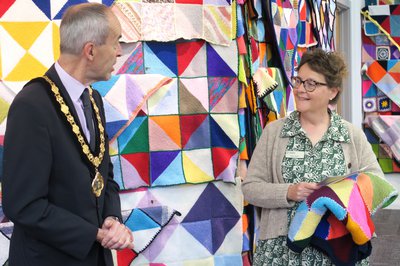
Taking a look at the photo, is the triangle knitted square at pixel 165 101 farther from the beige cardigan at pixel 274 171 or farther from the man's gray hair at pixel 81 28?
the man's gray hair at pixel 81 28

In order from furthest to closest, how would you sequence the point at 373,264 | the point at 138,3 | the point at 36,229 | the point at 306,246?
1. the point at 373,264
2. the point at 138,3
3. the point at 306,246
4. the point at 36,229

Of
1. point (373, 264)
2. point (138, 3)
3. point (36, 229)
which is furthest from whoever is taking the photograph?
point (373, 264)

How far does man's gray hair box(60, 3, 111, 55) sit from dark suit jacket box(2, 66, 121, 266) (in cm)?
10

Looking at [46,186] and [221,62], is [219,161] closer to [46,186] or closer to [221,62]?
[221,62]

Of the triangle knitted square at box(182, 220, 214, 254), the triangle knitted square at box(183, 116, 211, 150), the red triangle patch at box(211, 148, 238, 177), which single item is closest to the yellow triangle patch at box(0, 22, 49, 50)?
the triangle knitted square at box(183, 116, 211, 150)

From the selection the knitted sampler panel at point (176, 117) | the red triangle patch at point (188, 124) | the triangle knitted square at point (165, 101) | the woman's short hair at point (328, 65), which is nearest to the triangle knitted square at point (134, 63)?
the knitted sampler panel at point (176, 117)

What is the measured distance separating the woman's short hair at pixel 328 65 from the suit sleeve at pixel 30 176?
1203 mm

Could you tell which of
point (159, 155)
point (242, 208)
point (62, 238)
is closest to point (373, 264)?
point (242, 208)

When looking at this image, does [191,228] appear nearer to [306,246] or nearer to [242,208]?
[242,208]

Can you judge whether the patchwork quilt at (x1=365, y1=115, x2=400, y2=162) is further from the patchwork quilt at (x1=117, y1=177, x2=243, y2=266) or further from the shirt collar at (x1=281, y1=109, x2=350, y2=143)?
the shirt collar at (x1=281, y1=109, x2=350, y2=143)

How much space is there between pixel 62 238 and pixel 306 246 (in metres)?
0.98

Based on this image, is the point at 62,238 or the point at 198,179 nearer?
the point at 62,238

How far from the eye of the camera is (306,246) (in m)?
2.42

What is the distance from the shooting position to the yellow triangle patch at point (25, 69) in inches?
111
